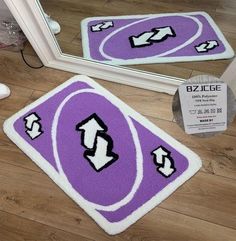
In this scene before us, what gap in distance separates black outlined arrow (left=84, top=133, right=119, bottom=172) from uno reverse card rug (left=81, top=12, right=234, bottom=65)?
386 mm

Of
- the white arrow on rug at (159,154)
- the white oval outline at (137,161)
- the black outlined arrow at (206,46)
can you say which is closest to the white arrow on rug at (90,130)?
the white oval outline at (137,161)

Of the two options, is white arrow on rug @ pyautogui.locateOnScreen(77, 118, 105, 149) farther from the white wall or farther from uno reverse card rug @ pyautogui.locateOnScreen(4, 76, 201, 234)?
the white wall

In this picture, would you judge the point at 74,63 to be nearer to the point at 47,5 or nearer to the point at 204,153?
Result: the point at 47,5

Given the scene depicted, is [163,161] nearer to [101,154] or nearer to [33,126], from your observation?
[101,154]

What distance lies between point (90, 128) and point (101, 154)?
129 millimetres

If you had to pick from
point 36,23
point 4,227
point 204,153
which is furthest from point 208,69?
point 4,227

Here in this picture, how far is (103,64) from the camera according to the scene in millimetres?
1163

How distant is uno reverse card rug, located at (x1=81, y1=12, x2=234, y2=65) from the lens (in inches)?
45.7

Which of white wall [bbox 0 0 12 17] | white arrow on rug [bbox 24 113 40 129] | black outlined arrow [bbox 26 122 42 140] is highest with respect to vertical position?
white wall [bbox 0 0 12 17]

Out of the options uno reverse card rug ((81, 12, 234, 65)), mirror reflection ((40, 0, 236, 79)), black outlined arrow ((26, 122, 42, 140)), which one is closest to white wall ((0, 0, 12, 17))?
mirror reflection ((40, 0, 236, 79))

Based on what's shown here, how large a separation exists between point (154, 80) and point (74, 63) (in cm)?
40

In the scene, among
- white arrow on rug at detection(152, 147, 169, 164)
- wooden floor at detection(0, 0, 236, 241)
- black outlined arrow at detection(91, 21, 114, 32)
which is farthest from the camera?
black outlined arrow at detection(91, 21, 114, 32)

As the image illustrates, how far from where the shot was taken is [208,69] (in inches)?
45.0

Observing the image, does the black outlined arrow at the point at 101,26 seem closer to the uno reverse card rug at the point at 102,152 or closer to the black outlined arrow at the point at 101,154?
the uno reverse card rug at the point at 102,152
